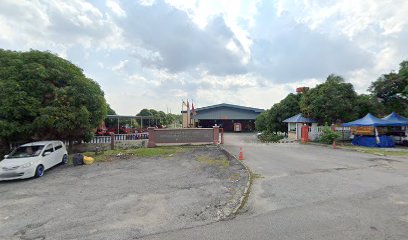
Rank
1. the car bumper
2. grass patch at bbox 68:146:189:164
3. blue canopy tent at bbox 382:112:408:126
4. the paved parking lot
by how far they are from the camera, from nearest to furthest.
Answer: the paved parking lot < the car bumper < grass patch at bbox 68:146:189:164 < blue canopy tent at bbox 382:112:408:126

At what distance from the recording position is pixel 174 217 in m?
6.38

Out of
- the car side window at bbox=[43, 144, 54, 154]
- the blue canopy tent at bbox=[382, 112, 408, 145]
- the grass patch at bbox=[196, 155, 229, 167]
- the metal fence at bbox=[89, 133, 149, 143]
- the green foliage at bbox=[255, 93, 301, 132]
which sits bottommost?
the grass patch at bbox=[196, 155, 229, 167]

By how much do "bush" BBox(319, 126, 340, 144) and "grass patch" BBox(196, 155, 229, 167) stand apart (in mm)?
11376

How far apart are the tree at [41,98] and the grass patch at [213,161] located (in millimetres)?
7174

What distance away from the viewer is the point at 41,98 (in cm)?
1508

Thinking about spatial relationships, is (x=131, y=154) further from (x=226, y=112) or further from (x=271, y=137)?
(x=226, y=112)

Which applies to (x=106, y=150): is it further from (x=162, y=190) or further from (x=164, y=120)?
(x=164, y=120)

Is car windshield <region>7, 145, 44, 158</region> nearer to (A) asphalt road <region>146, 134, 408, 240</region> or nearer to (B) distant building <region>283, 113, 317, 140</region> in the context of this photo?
(A) asphalt road <region>146, 134, 408, 240</region>

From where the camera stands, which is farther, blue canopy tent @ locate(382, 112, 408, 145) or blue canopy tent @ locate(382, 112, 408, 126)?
blue canopy tent @ locate(382, 112, 408, 145)

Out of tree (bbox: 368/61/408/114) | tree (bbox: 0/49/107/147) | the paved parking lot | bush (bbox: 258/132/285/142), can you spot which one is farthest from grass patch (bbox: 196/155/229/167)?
tree (bbox: 368/61/408/114)

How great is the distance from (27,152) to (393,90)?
29.2 meters

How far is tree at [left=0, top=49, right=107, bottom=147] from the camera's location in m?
14.1

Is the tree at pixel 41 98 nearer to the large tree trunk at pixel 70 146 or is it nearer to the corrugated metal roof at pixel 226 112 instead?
the large tree trunk at pixel 70 146

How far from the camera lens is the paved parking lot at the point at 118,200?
593 centimetres
